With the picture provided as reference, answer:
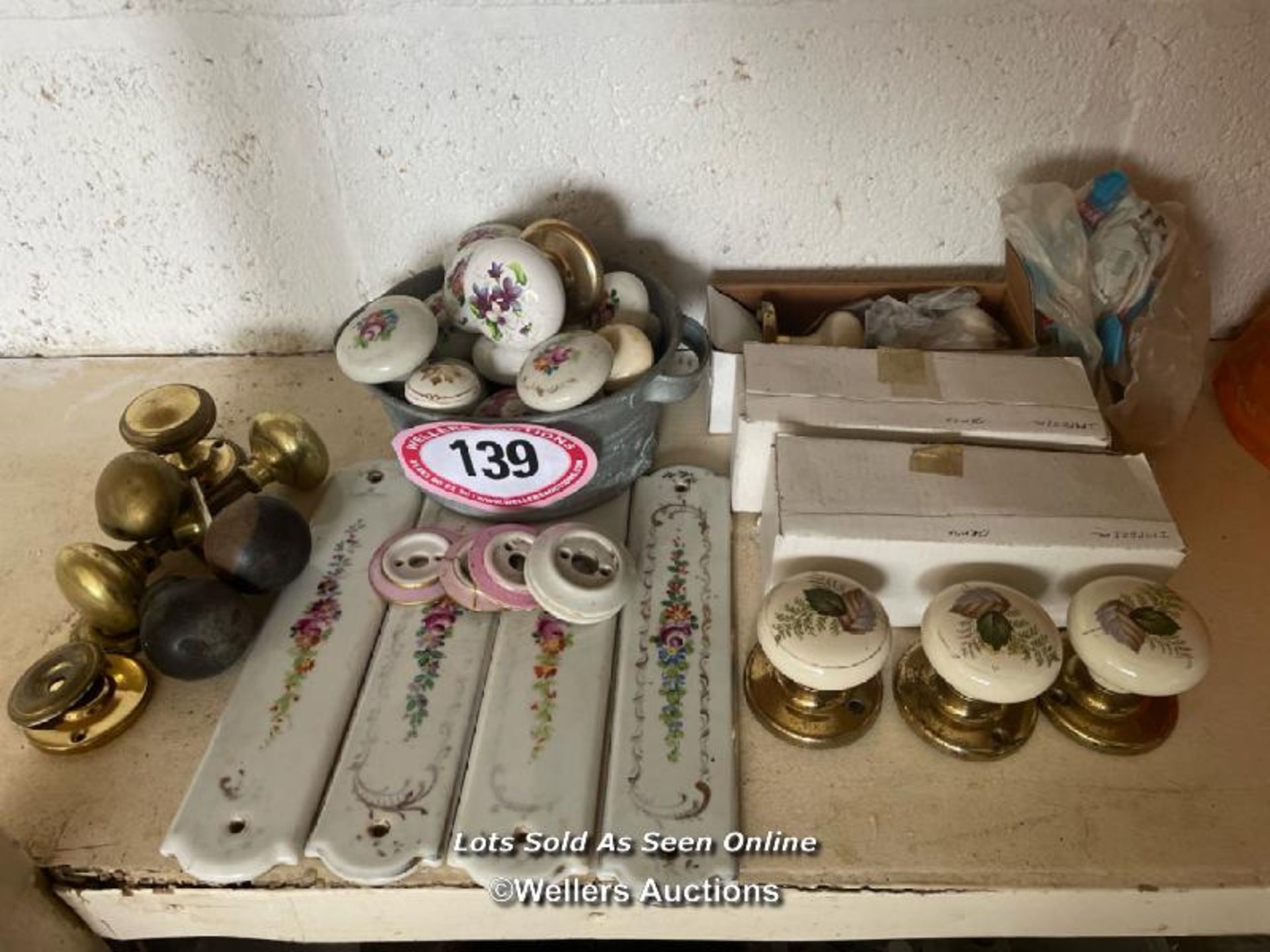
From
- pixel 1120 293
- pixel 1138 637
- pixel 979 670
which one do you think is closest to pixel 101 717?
pixel 979 670

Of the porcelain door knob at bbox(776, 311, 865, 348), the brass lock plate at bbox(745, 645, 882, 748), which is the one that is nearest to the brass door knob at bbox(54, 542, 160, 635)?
the brass lock plate at bbox(745, 645, 882, 748)

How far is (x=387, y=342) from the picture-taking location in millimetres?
718

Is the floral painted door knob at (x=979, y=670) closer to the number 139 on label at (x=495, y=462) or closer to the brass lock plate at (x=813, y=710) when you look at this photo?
the brass lock plate at (x=813, y=710)

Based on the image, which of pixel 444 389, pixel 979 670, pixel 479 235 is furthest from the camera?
pixel 479 235

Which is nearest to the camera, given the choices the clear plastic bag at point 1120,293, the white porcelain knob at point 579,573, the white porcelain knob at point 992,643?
the white porcelain knob at point 992,643

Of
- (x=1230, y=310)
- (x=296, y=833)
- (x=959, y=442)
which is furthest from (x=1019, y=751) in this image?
(x=1230, y=310)

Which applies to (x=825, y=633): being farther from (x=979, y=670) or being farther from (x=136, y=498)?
(x=136, y=498)

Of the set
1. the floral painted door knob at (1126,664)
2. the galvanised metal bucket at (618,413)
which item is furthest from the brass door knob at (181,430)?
the floral painted door knob at (1126,664)

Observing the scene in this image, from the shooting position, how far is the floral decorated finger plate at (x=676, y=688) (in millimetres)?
615

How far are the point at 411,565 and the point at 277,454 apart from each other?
0.17m

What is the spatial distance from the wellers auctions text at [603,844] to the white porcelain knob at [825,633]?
0.36ft

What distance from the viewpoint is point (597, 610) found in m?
0.71

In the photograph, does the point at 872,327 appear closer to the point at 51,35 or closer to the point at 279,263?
the point at 279,263

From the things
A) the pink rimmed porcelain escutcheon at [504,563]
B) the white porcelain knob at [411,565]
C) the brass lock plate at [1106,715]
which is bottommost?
the brass lock plate at [1106,715]
